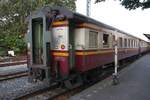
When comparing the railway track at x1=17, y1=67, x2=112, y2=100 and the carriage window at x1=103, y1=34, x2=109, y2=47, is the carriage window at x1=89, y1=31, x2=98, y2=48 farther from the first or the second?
the railway track at x1=17, y1=67, x2=112, y2=100

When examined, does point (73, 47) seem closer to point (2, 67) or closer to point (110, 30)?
point (110, 30)

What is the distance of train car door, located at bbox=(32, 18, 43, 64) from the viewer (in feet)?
34.7

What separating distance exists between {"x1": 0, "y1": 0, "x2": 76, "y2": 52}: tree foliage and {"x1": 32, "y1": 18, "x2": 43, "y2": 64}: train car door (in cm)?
2220

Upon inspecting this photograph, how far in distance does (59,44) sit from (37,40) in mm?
1179

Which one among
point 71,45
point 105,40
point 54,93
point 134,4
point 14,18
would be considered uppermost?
point 14,18

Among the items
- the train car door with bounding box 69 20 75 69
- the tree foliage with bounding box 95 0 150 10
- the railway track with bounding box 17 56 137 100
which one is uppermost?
Answer: the tree foliage with bounding box 95 0 150 10

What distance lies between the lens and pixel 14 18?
35375 millimetres

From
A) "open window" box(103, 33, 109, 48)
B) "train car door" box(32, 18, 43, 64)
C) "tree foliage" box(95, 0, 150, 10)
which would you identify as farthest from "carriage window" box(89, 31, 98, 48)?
"tree foliage" box(95, 0, 150, 10)

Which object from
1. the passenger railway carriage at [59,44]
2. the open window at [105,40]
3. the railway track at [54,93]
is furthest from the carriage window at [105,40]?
the railway track at [54,93]

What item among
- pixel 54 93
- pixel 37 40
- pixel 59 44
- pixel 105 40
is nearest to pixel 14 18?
pixel 105 40

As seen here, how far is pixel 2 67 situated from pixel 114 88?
10.0m

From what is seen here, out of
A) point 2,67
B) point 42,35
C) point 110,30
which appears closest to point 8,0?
point 2,67

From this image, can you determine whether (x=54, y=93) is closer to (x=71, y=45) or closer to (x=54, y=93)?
(x=54, y=93)

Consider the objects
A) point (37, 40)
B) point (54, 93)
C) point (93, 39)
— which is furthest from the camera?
point (93, 39)
